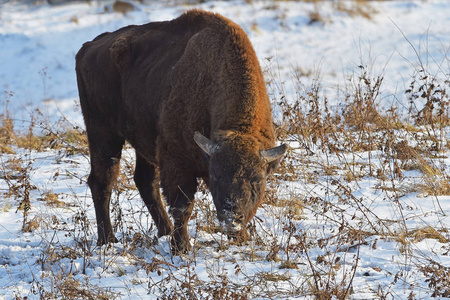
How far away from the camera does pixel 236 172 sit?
4.73 metres

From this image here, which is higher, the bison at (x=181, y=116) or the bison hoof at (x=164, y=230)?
the bison at (x=181, y=116)

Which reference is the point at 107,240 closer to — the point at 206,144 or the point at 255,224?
the point at 255,224

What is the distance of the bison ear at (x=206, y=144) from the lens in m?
4.82

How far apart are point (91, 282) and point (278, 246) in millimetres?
1607

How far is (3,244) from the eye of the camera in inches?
221

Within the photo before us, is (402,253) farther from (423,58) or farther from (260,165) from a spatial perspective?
(423,58)

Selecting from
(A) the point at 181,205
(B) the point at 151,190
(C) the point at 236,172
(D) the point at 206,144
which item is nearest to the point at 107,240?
(B) the point at 151,190

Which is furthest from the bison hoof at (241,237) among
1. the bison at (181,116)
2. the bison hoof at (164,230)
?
the bison hoof at (164,230)

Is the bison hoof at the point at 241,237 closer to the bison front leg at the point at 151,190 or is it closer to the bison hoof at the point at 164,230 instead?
the bison hoof at the point at 164,230

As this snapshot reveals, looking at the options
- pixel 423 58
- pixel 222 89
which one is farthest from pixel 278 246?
pixel 423 58

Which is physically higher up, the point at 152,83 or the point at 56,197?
the point at 152,83

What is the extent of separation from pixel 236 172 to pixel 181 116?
108 centimetres

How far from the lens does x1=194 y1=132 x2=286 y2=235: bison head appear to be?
15.3ft

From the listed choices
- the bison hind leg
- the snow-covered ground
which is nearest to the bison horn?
the snow-covered ground
